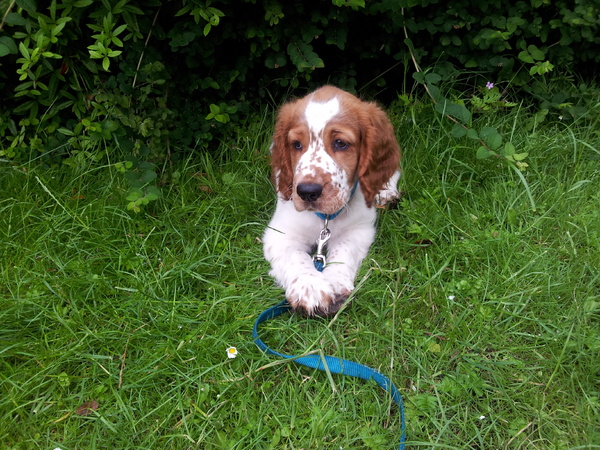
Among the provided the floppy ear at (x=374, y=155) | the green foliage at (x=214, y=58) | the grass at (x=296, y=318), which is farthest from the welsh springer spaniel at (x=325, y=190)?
the green foliage at (x=214, y=58)

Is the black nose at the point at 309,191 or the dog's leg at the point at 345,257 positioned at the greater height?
the black nose at the point at 309,191

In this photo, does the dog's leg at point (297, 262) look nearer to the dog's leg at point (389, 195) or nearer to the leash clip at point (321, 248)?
the leash clip at point (321, 248)

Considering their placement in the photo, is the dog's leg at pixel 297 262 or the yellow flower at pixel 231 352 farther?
the dog's leg at pixel 297 262

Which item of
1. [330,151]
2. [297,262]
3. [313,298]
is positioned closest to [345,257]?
[297,262]

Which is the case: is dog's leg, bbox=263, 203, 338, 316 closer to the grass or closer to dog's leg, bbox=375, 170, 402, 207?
the grass

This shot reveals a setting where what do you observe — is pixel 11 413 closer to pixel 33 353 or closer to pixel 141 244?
pixel 33 353

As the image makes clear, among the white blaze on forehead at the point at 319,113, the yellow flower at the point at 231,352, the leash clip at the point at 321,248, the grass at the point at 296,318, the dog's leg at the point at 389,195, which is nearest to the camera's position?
the grass at the point at 296,318

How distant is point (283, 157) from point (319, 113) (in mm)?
392

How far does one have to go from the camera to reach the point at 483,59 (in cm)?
382

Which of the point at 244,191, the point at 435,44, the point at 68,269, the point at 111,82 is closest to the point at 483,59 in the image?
the point at 435,44

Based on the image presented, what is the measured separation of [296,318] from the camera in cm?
253

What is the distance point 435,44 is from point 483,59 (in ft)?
1.37

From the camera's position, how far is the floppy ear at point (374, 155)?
2.90 meters

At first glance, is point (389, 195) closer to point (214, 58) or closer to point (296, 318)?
point (296, 318)
